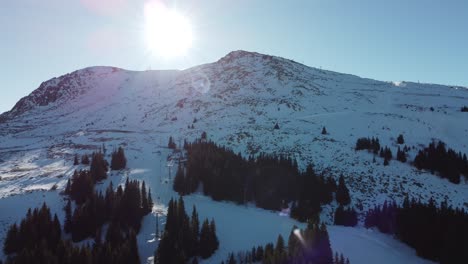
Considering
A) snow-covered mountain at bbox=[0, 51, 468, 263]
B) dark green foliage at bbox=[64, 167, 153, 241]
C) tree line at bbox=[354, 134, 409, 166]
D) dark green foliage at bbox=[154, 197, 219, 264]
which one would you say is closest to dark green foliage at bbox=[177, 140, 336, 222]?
snow-covered mountain at bbox=[0, 51, 468, 263]

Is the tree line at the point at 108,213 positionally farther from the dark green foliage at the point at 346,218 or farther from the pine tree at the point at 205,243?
the dark green foliage at the point at 346,218

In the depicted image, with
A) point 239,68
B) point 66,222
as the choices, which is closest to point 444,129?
point 66,222

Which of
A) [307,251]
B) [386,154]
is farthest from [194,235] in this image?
[386,154]

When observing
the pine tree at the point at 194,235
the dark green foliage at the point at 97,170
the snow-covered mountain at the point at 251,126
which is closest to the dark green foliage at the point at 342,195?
the snow-covered mountain at the point at 251,126

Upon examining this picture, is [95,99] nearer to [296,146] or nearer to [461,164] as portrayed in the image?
[296,146]

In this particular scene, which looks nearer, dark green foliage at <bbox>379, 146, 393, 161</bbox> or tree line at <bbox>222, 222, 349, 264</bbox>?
tree line at <bbox>222, 222, 349, 264</bbox>

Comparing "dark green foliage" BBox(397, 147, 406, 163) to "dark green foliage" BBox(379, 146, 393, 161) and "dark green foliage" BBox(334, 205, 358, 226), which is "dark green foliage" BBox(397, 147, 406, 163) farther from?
"dark green foliage" BBox(334, 205, 358, 226)
